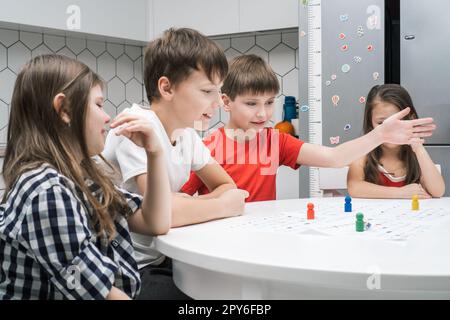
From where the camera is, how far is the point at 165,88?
131 cm

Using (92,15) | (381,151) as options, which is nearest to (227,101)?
(381,151)

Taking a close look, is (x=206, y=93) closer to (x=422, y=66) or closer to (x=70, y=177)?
(x=70, y=177)

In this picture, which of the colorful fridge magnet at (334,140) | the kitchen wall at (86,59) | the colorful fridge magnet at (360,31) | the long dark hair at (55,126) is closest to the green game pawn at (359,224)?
the long dark hair at (55,126)

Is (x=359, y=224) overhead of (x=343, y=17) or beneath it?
beneath

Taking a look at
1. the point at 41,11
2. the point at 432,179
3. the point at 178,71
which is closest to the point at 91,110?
the point at 178,71

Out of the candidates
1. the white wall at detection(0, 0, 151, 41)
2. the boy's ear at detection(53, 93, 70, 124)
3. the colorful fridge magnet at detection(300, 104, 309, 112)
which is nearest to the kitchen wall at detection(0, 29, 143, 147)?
the white wall at detection(0, 0, 151, 41)

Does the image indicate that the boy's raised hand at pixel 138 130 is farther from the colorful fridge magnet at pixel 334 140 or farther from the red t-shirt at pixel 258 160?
the colorful fridge magnet at pixel 334 140

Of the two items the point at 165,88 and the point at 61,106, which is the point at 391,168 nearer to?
the point at 165,88

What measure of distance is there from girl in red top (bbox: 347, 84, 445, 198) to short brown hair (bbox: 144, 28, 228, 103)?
23.1 inches

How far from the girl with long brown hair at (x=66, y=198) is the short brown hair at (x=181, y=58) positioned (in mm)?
377

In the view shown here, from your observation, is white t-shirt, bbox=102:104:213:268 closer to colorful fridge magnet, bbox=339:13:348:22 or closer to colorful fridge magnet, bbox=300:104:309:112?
colorful fridge magnet, bbox=300:104:309:112

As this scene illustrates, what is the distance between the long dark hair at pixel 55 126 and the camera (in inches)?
32.8

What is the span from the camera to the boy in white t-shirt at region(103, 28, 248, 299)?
118 cm

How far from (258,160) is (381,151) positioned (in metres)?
0.43
